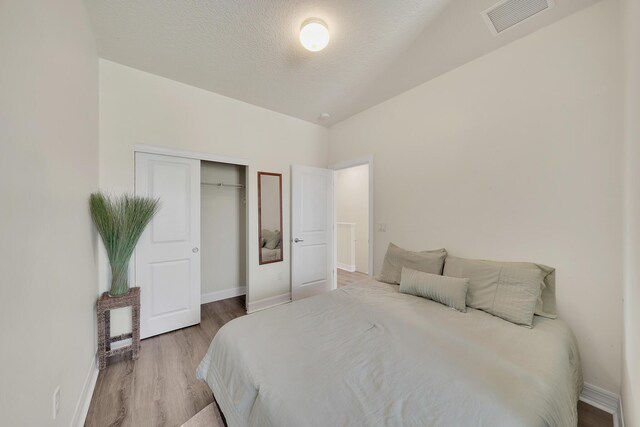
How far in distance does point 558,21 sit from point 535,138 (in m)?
0.86

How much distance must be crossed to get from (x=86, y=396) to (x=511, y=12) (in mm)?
4138

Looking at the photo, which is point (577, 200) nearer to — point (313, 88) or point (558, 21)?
point (558, 21)

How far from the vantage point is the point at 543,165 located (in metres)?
1.85

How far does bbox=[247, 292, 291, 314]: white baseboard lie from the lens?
313cm

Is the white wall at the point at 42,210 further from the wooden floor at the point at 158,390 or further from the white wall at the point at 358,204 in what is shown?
the white wall at the point at 358,204

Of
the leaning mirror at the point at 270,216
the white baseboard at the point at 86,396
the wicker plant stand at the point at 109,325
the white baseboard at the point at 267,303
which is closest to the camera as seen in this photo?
the white baseboard at the point at 86,396

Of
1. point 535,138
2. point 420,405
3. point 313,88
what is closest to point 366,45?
point 313,88

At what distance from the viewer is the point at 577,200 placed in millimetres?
1703

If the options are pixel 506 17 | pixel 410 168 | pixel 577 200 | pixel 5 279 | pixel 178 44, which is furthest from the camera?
pixel 410 168

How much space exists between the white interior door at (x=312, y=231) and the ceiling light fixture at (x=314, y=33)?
66.0 inches

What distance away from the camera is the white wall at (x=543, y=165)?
1.61 metres

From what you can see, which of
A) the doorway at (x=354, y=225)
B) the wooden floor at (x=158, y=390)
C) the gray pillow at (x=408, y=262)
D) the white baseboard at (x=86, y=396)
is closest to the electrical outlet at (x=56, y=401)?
the white baseboard at (x=86, y=396)

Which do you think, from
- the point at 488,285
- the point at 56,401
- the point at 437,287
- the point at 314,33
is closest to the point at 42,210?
the point at 56,401

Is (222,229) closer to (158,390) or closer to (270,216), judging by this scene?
(270,216)
